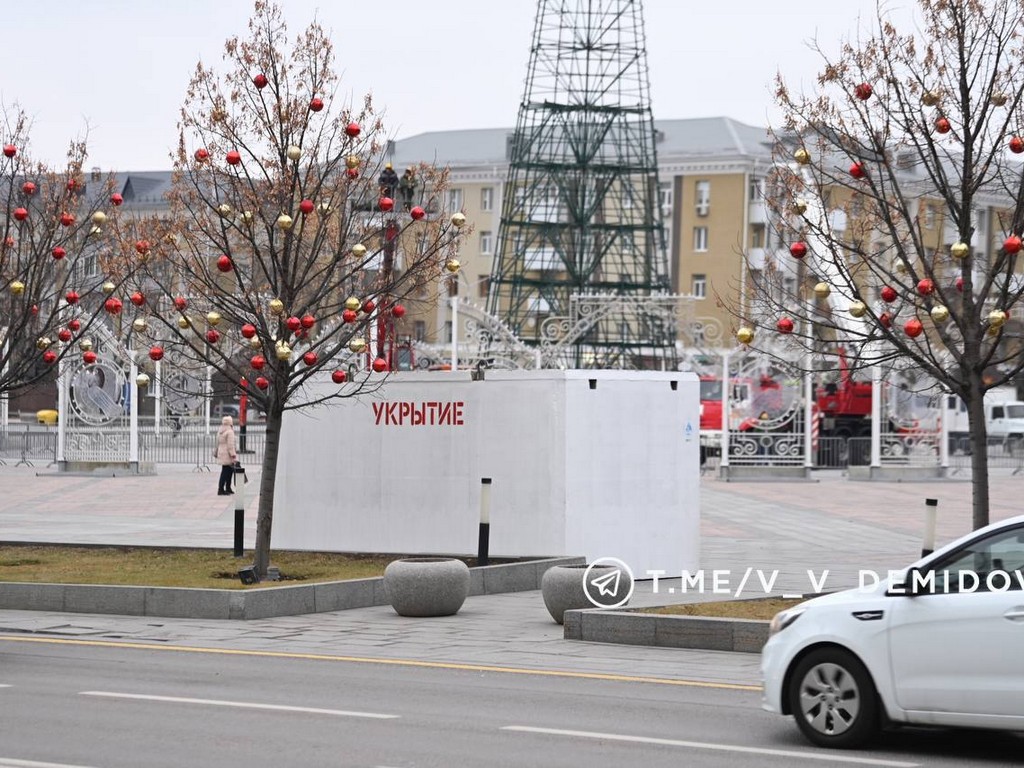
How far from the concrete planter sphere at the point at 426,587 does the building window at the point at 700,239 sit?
80170 mm

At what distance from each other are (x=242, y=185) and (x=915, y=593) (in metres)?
11.7

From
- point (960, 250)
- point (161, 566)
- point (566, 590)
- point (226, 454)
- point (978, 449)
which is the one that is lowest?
point (161, 566)

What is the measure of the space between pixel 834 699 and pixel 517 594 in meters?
9.79

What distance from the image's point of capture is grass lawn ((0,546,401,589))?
61.9 ft

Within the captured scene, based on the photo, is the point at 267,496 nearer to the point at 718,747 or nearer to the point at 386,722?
the point at 386,722

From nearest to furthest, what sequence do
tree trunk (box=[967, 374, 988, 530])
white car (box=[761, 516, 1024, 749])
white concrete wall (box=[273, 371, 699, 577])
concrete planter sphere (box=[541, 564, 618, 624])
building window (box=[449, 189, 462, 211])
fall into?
white car (box=[761, 516, 1024, 749]) → tree trunk (box=[967, 374, 988, 530]) → concrete planter sphere (box=[541, 564, 618, 624]) → white concrete wall (box=[273, 371, 699, 577]) → building window (box=[449, 189, 462, 211])

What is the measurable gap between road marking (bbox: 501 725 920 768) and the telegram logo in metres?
5.78

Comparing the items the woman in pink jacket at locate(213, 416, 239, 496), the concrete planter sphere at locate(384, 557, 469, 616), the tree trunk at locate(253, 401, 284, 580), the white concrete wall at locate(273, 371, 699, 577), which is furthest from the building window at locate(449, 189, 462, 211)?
the concrete planter sphere at locate(384, 557, 469, 616)

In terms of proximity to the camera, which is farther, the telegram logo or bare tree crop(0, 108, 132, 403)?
bare tree crop(0, 108, 132, 403)

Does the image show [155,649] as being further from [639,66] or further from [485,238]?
[485,238]

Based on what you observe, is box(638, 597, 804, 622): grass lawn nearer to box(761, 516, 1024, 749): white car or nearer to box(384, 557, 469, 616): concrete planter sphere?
A: box(384, 557, 469, 616): concrete planter sphere

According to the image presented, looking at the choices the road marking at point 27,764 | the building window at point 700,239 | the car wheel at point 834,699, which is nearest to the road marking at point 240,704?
the road marking at point 27,764

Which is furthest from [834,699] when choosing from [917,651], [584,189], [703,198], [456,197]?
[456,197]

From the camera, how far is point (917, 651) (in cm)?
984
